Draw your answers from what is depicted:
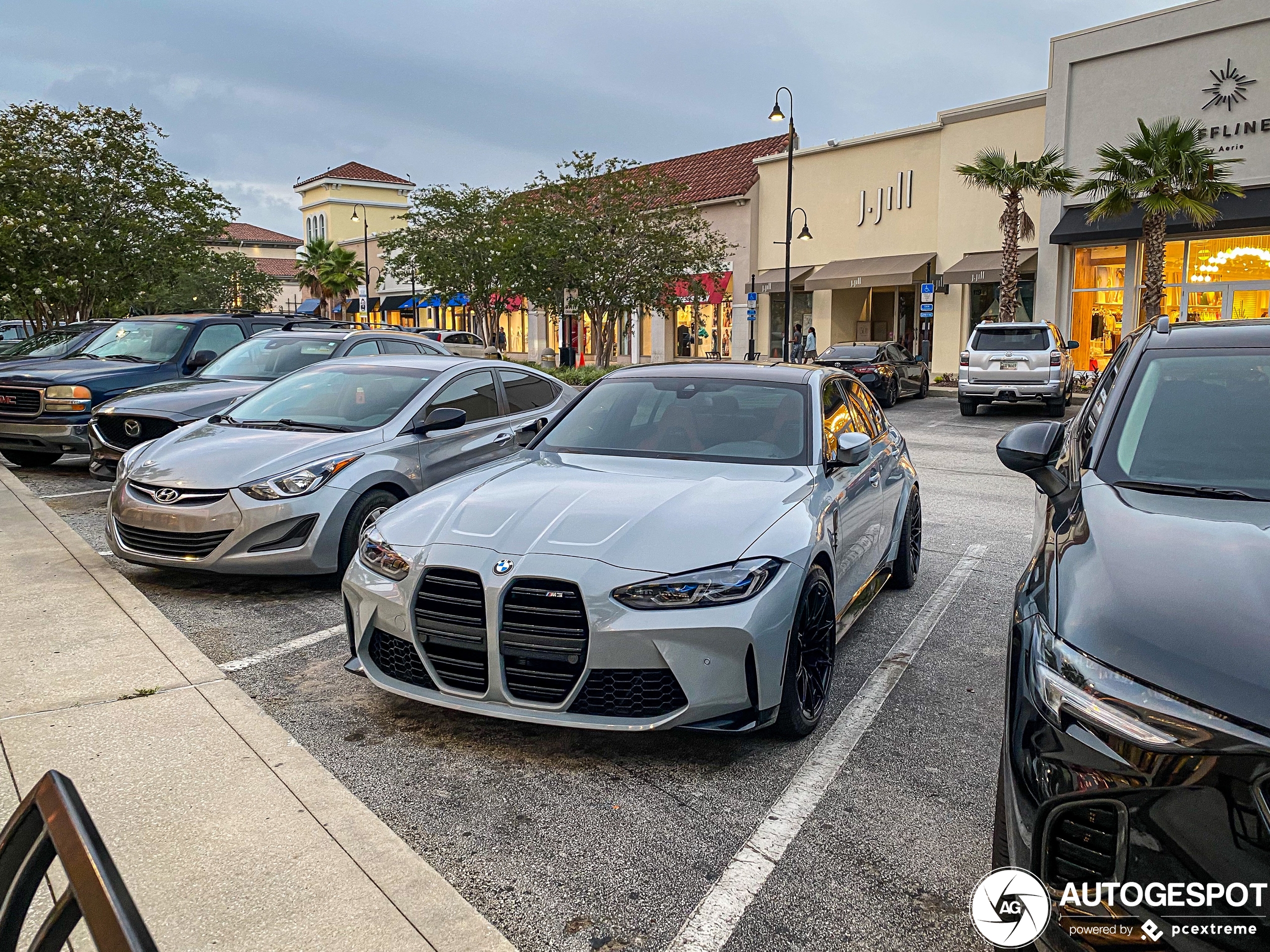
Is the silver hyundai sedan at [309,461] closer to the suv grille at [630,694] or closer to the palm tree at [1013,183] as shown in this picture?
the suv grille at [630,694]

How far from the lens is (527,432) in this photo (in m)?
7.86

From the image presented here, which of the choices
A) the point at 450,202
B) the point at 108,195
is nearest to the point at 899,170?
the point at 450,202

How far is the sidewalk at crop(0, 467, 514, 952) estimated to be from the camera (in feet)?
8.93

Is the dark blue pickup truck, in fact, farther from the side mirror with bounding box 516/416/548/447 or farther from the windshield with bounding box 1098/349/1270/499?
the windshield with bounding box 1098/349/1270/499

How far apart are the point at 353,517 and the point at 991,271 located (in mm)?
26771

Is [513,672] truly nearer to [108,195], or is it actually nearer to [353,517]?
[353,517]

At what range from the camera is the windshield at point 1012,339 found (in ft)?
62.4

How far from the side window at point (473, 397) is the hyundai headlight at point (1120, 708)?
545 centimetres

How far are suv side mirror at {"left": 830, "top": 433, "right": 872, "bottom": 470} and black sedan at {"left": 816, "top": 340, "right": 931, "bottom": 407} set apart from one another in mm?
15674

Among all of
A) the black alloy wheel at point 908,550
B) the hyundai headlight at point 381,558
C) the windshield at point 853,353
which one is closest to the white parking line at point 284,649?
the hyundai headlight at point 381,558

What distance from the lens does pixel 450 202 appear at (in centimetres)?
3556

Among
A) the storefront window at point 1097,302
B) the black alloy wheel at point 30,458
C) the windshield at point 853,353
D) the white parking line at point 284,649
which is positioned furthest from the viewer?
the storefront window at point 1097,302

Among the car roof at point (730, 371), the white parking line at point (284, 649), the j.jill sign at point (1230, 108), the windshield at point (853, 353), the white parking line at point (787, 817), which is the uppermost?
the j.jill sign at point (1230, 108)

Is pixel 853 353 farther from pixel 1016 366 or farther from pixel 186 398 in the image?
pixel 186 398
